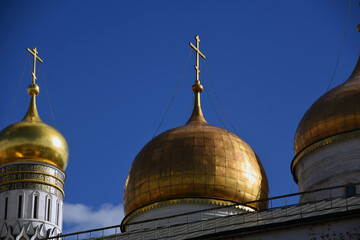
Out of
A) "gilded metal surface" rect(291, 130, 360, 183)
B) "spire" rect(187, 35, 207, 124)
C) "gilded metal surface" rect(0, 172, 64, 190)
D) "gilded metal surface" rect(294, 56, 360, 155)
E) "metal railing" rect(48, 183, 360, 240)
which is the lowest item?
"metal railing" rect(48, 183, 360, 240)

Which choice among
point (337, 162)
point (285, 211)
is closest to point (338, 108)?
point (337, 162)

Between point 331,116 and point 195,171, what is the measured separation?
147 inches

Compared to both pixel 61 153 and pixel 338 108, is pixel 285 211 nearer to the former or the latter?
pixel 338 108

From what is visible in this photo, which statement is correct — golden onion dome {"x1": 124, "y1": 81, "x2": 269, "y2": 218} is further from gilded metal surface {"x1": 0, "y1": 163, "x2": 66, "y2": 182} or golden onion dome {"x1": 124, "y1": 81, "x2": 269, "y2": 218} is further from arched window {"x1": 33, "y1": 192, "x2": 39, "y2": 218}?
arched window {"x1": 33, "y1": 192, "x2": 39, "y2": 218}

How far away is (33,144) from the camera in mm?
26734

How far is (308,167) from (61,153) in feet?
22.1

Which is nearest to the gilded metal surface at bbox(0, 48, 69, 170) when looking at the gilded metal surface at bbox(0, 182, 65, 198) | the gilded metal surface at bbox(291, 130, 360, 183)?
the gilded metal surface at bbox(0, 182, 65, 198)

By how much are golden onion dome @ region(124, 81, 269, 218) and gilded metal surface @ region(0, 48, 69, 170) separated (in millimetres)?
2113

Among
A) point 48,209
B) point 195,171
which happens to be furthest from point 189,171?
point 48,209

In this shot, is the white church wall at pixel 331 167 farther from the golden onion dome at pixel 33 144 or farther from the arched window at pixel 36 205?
the arched window at pixel 36 205

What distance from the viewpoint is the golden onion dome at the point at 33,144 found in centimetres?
2666

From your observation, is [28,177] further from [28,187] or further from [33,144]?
[33,144]

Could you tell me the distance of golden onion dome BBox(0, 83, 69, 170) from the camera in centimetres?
2666

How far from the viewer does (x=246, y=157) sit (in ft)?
85.9
